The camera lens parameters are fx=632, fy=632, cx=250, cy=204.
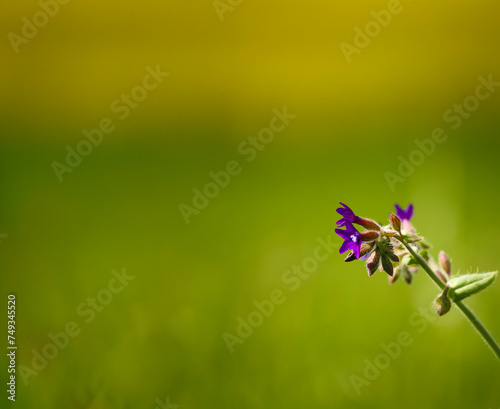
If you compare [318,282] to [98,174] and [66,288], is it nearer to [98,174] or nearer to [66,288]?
[66,288]

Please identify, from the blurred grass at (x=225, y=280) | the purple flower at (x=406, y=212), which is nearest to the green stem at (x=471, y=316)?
the purple flower at (x=406, y=212)

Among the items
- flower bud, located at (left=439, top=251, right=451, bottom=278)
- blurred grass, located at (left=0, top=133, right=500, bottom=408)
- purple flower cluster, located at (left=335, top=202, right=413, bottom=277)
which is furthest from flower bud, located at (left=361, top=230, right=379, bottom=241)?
blurred grass, located at (left=0, top=133, right=500, bottom=408)

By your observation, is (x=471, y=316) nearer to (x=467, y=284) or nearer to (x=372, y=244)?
(x=467, y=284)

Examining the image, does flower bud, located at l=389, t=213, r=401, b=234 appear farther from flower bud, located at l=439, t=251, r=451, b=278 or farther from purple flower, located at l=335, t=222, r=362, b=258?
flower bud, located at l=439, t=251, r=451, b=278

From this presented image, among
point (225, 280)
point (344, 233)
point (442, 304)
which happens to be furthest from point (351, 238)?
point (225, 280)

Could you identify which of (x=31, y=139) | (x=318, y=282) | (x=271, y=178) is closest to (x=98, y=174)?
(x=31, y=139)
